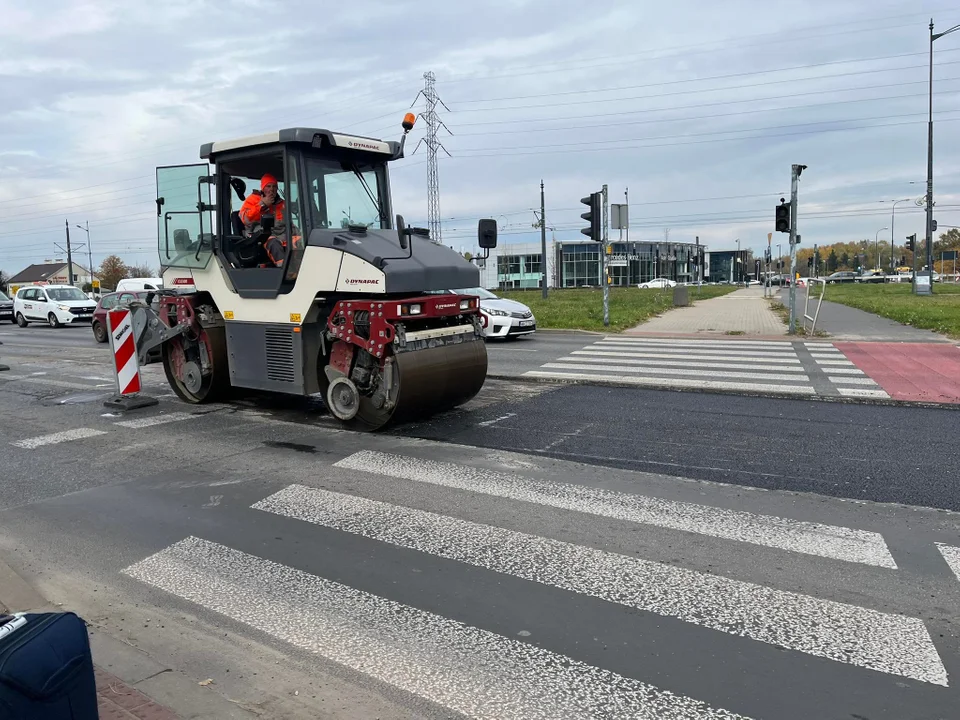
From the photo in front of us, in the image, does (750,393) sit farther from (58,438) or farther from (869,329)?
(869,329)

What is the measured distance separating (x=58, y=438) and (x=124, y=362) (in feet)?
5.96

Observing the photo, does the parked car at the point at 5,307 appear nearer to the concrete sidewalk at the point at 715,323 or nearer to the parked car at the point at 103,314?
the parked car at the point at 103,314

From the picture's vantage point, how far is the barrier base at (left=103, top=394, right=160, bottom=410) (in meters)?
9.62

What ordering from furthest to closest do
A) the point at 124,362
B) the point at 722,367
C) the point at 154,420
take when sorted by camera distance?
1. the point at 722,367
2. the point at 124,362
3. the point at 154,420

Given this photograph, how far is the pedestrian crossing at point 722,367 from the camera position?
10.8 meters

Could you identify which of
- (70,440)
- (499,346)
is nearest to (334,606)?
(70,440)

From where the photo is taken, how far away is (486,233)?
9.07 metres

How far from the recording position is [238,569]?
450 centimetres

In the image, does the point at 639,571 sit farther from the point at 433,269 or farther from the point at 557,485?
the point at 433,269

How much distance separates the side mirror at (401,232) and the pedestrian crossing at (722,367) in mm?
4567

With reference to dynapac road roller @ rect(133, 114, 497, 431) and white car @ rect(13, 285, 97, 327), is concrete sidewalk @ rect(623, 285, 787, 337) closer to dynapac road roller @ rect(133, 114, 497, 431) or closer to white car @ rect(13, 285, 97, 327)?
dynapac road roller @ rect(133, 114, 497, 431)

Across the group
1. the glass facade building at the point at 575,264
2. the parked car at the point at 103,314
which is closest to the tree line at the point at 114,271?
the glass facade building at the point at 575,264

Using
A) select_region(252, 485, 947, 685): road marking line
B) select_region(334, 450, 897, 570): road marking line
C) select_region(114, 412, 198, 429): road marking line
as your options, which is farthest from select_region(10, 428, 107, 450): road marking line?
select_region(252, 485, 947, 685): road marking line

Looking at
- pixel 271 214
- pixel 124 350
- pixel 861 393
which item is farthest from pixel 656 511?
pixel 124 350
